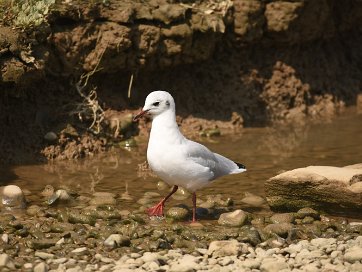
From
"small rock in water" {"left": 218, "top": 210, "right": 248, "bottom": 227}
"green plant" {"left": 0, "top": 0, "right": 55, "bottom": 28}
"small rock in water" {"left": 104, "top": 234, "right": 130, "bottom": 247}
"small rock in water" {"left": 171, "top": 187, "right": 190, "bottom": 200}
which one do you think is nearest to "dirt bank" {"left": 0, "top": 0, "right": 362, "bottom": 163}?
"green plant" {"left": 0, "top": 0, "right": 55, "bottom": 28}

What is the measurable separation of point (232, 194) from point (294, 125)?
331cm

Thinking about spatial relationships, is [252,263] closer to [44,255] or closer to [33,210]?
[44,255]

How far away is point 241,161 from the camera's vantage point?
10023 millimetres

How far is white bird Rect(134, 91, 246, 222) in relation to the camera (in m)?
7.62

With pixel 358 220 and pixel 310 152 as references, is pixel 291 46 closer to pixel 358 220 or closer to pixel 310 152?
pixel 310 152

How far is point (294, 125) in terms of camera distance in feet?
38.9

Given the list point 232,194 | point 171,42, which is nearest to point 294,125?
point 171,42

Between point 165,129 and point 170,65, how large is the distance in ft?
10.3

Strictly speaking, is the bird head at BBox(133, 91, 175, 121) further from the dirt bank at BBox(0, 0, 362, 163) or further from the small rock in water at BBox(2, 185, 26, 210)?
the dirt bank at BBox(0, 0, 362, 163)

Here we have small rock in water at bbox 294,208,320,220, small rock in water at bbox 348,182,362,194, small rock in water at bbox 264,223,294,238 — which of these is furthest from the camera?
small rock in water at bbox 294,208,320,220

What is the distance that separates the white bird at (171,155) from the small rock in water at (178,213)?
86 millimetres

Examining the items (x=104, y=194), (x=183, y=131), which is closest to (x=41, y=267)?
(x=104, y=194)

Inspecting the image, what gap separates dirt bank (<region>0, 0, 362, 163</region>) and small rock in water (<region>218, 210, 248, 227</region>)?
2768mm

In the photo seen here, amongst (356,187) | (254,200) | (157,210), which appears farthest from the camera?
(254,200)
